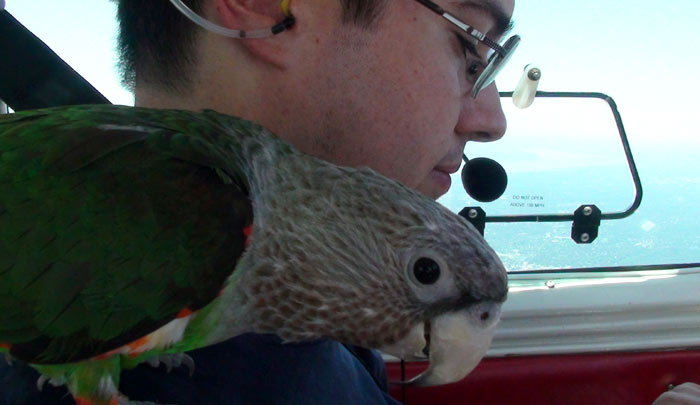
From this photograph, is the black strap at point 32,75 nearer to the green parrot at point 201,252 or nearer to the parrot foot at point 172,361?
the green parrot at point 201,252

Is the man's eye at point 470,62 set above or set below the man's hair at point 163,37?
above

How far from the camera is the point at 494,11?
1.31m

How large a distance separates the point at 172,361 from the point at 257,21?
0.72 metres

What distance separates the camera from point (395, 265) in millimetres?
892

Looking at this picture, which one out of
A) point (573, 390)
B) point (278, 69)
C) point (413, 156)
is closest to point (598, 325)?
point (573, 390)

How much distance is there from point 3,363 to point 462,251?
81 centimetres

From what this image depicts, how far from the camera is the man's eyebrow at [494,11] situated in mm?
1268

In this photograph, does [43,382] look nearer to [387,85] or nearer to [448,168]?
[387,85]

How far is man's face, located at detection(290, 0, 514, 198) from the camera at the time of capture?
1197 mm

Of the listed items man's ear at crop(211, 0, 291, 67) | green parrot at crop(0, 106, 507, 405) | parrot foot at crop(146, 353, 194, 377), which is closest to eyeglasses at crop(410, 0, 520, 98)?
man's ear at crop(211, 0, 291, 67)

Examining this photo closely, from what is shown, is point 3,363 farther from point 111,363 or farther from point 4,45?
point 4,45

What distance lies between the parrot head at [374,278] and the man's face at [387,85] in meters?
0.34

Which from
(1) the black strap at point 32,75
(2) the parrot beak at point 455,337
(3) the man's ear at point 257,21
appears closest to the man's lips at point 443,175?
(3) the man's ear at point 257,21

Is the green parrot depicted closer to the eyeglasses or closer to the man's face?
the man's face
